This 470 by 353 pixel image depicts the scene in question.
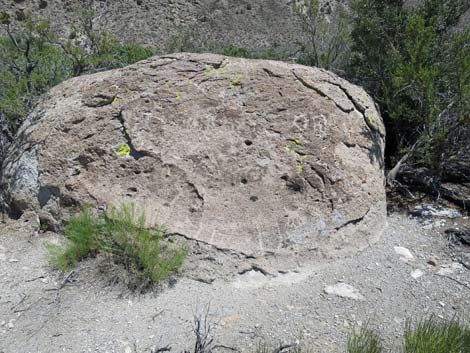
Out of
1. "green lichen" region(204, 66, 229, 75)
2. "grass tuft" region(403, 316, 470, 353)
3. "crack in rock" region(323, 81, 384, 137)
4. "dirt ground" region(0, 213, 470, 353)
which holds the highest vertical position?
"green lichen" region(204, 66, 229, 75)

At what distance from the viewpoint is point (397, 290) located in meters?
3.08

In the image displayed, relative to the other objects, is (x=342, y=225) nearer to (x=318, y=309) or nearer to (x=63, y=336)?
(x=318, y=309)

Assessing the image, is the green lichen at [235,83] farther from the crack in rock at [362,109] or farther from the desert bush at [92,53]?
the desert bush at [92,53]

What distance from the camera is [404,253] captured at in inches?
136

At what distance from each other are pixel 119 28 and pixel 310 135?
78.6 ft

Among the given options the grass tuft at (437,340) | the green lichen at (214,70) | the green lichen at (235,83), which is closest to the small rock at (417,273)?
the grass tuft at (437,340)

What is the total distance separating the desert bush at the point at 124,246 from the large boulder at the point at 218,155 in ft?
0.58

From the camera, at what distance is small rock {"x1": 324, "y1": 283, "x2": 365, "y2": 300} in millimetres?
2995

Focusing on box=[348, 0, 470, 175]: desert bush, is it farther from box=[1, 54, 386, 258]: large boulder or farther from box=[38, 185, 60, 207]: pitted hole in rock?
box=[38, 185, 60, 207]: pitted hole in rock

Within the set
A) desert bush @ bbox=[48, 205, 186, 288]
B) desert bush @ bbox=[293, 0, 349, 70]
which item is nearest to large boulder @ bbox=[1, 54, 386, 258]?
desert bush @ bbox=[48, 205, 186, 288]

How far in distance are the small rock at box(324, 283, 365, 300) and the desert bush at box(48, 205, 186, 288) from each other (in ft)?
3.52

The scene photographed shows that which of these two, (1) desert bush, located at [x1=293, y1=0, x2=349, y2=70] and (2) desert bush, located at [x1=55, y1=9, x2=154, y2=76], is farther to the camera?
(1) desert bush, located at [x1=293, y1=0, x2=349, y2=70]

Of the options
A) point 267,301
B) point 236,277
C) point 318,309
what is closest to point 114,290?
point 236,277

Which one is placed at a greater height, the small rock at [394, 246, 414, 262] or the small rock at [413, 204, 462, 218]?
the small rock at [413, 204, 462, 218]
